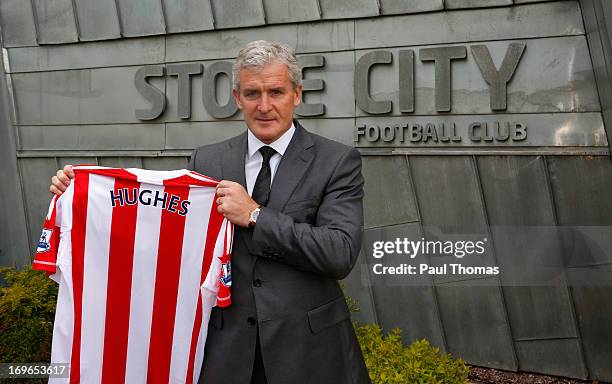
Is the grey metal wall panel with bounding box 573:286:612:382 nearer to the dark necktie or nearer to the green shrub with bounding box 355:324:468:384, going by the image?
the green shrub with bounding box 355:324:468:384

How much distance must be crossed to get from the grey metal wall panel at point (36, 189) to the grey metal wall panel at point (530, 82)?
13.8 feet

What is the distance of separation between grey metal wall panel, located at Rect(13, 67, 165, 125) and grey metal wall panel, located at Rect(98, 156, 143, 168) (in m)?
0.42

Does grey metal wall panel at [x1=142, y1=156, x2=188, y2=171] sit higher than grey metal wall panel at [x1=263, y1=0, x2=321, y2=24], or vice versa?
grey metal wall panel at [x1=263, y1=0, x2=321, y2=24]

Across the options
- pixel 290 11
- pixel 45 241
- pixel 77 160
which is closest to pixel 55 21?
pixel 77 160

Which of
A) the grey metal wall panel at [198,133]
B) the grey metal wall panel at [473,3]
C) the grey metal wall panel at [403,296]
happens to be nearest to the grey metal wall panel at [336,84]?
the grey metal wall panel at [198,133]

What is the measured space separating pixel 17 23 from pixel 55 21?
0.57 metres

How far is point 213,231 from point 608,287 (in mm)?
3930

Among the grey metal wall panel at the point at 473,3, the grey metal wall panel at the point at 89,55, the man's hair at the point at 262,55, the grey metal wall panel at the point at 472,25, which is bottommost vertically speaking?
the man's hair at the point at 262,55

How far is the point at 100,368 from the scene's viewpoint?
9.27 ft

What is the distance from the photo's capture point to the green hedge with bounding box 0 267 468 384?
424cm

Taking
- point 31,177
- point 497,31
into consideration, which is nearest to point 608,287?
point 497,31

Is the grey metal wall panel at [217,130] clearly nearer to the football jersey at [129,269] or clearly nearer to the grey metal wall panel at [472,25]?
the grey metal wall panel at [472,25]

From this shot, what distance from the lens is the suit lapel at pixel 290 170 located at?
2371mm

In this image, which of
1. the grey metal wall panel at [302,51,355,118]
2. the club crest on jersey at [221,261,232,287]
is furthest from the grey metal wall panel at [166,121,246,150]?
the club crest on jersey at [221,261,232,287]
